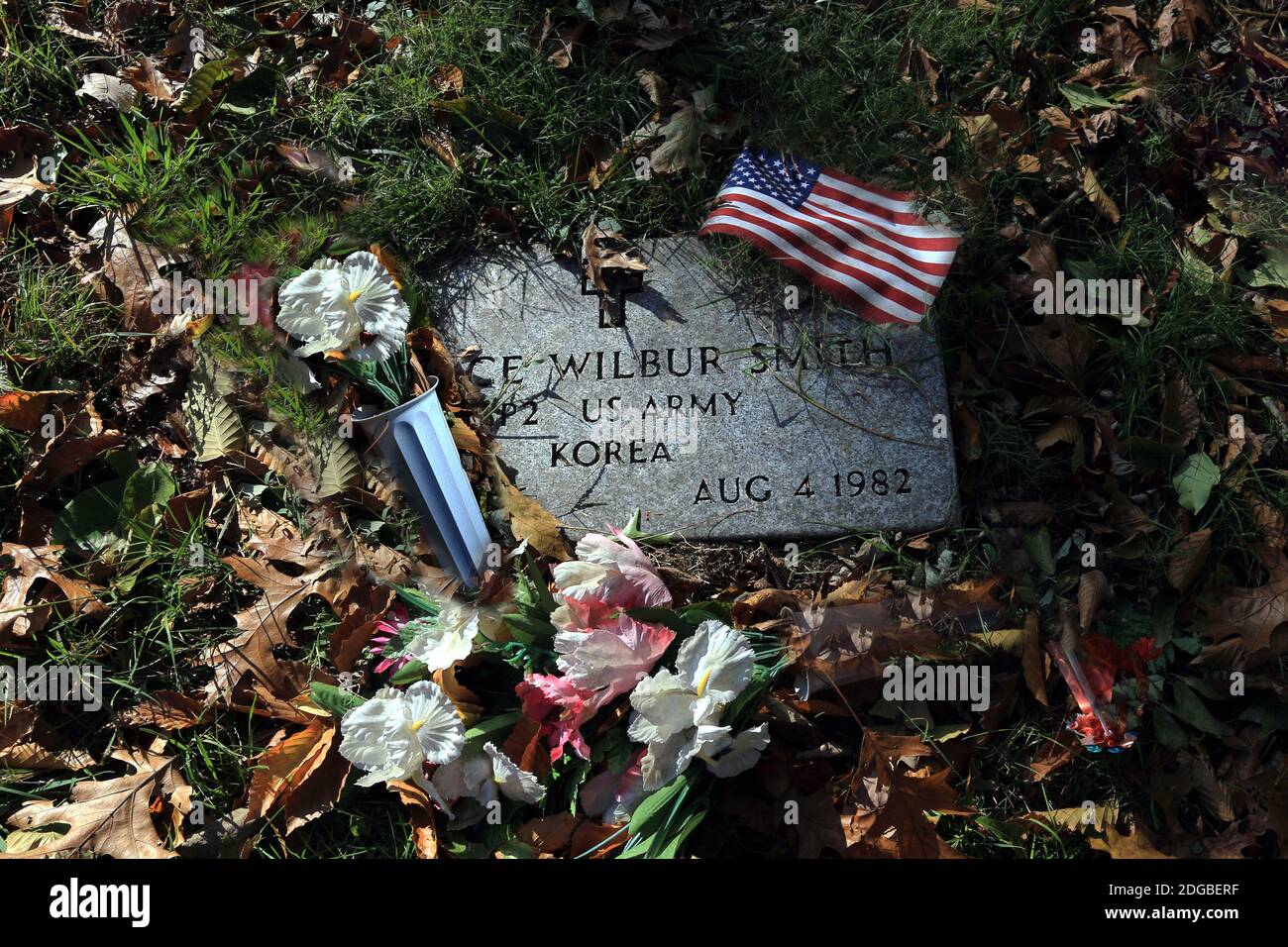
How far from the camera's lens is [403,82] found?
11.2 ft

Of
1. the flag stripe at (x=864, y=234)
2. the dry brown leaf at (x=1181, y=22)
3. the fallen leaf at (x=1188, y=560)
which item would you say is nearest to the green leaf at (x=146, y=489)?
the flag stripe at (x=864, y=234)

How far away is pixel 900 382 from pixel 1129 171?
1.09 m

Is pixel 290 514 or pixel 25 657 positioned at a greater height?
pixel 290 514

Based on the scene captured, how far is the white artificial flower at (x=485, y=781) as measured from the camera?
7.91 feet

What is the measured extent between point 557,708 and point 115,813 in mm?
1130

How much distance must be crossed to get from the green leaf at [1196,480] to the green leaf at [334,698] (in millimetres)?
2213

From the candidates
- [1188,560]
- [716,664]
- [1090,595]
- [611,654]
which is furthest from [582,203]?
[1188,560]

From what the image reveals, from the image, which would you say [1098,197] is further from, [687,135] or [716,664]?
[716,664]

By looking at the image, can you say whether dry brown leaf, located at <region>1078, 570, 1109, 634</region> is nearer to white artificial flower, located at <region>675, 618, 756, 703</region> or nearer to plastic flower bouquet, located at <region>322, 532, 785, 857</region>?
plastic flower bouquet, located at <region>322, 532, 785, 857</region>

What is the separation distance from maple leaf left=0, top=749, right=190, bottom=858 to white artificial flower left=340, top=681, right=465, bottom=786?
64 cm

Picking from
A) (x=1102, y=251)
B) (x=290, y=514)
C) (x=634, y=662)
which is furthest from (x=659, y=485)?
(x=1102, y=251)

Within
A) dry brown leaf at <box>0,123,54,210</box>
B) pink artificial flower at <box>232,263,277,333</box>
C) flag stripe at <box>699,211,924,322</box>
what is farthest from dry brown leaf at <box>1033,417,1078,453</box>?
dry brown leaf at <box>0,123,54,210</box>

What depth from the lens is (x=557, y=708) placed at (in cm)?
255

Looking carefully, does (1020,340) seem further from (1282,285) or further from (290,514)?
(290,514)
